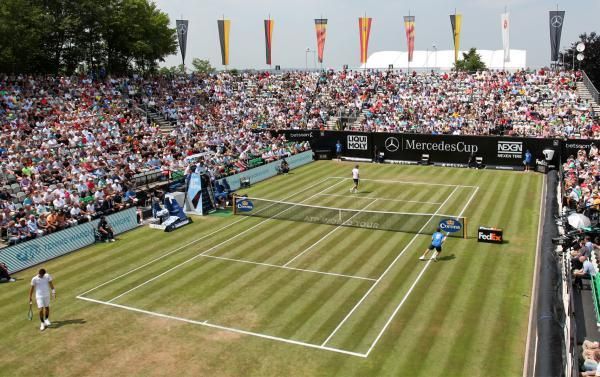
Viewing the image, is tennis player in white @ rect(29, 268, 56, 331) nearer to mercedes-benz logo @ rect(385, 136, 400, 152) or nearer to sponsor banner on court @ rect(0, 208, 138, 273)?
sponsor banner on court @ rect(0, 208, 138, 273)

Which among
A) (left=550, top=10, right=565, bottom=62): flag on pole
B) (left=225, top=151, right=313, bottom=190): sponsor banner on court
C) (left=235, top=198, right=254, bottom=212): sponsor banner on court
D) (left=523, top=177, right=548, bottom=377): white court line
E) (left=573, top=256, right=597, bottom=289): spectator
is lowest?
(left=523, top=177, right=548, bottom=377): white court line

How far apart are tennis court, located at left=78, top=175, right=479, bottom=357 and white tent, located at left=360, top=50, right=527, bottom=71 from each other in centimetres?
7393

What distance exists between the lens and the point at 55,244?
23562 mm

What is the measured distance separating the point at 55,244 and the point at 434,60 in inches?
3486

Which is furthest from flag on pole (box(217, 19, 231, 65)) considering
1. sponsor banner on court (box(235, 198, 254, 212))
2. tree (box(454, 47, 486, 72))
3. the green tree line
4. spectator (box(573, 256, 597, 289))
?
tree (box(454, 47, 486, 72))

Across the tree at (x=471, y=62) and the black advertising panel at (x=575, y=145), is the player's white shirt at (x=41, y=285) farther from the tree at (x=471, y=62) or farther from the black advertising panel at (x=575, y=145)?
the tree at (x=471, y=62)

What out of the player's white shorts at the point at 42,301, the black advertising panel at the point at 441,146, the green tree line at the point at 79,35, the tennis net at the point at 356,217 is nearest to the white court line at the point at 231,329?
the player's white shorts at the point at 42,301

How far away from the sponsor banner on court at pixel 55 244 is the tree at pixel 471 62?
84620 mm

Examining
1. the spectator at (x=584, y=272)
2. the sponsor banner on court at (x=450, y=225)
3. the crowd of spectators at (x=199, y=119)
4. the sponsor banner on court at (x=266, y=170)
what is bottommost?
the spectator at (x=584, y=272)

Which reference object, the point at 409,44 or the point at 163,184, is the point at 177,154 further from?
the point at 409,44

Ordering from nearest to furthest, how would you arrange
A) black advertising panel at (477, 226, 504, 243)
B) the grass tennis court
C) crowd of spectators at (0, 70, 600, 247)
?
the grass tennis court
black advertising panel at (477, 226, 504, 243)
crowd of spectators at (0, 70, 600, 247)

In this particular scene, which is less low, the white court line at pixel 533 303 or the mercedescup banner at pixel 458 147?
the mercedescup banner at pixel 458 147

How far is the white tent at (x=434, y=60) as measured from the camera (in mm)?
98812

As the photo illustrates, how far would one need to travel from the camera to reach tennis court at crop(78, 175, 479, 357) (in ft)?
55.1
